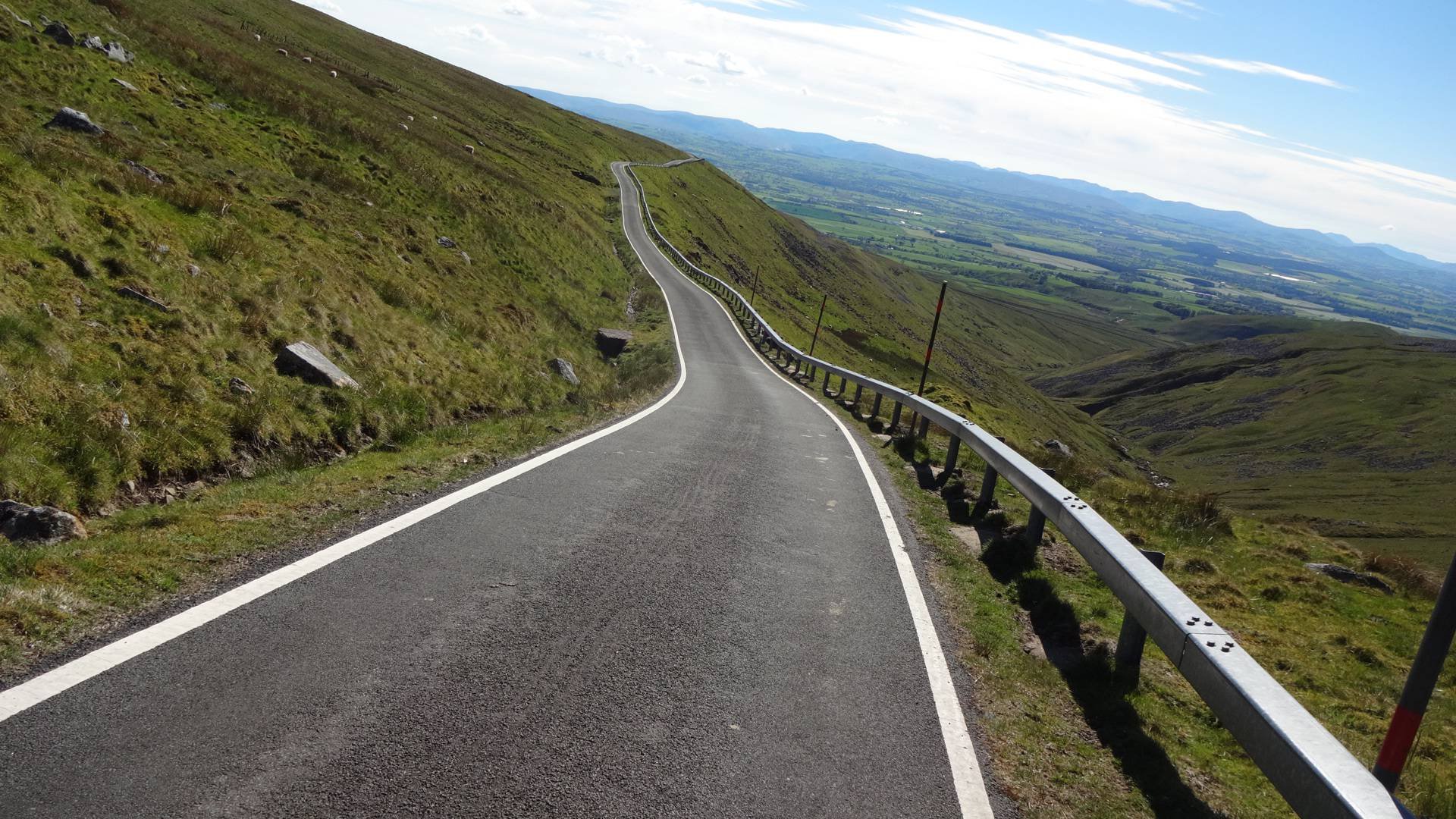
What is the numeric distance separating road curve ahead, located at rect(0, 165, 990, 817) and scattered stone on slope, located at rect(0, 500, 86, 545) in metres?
1.63

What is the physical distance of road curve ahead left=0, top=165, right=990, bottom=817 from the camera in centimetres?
326

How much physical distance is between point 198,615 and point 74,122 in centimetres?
1367

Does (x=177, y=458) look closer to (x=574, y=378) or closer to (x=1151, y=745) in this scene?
(x=1151, y=745)

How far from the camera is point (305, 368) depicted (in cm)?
1042

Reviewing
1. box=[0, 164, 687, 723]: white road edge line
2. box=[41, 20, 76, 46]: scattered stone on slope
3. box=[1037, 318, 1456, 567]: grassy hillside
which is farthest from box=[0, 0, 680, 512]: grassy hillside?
box=[1037, 318, 1456, 567]: grassy hillside

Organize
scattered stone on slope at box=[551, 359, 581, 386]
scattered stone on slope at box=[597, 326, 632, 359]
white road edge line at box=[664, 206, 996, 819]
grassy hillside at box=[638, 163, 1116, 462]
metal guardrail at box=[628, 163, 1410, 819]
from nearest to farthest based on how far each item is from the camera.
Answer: metal guardrail at box=[628, 163, 1410, 819] → white road edge line at box=[664, 206, 996, 819] → scattered stone on slope at box=[551, 359, 581, 386] → scattered stone on slope at box=[597, 326, 632, 359] → grassy hillside at box=[638, 163, 1116, 462]

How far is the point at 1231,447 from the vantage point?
114 m

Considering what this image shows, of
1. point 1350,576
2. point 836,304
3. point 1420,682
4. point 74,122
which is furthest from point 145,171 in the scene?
point 836,304

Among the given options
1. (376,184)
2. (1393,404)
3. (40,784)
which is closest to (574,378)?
(376,184)

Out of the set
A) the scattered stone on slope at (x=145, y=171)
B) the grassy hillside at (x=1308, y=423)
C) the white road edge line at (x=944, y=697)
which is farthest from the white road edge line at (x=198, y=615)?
the grassy hillside at (x=1308, y=423)

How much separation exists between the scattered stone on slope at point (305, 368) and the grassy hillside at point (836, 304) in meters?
37.8

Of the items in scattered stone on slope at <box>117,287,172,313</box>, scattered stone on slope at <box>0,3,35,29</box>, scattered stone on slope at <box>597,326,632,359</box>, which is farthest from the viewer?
scattered stone on slope at <box>597,326,632,359</box>

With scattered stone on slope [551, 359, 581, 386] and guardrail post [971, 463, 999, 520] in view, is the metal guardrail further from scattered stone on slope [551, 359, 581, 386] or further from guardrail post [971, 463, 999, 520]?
scattered stone on slope [551, 359, 581, 386]

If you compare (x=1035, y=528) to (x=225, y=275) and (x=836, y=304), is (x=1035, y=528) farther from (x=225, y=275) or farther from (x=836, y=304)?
(x=836, y=304)
